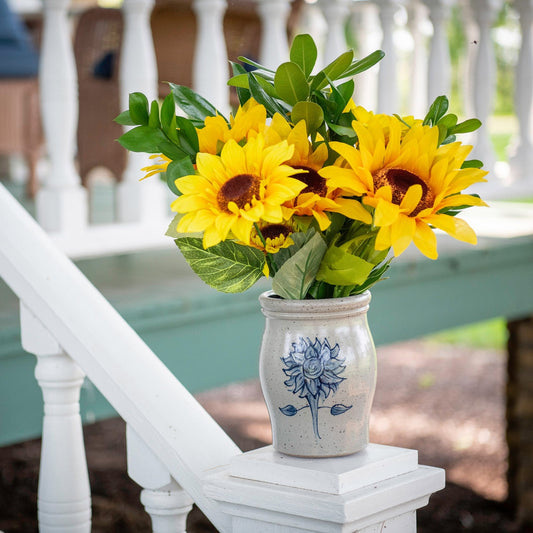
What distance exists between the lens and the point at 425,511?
377 centimetres

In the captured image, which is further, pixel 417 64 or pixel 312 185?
pixel 417 64

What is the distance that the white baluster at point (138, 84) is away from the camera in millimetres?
2113

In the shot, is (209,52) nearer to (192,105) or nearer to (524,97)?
(524,97)

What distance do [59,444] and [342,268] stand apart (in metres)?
0.45

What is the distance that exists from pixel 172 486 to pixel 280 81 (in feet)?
1.55

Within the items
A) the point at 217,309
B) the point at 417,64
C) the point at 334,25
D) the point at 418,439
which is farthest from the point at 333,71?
the point at 418,439

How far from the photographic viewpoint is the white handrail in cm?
100

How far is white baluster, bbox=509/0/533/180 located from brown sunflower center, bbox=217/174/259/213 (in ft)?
7.76

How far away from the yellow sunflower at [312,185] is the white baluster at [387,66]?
1759 mm

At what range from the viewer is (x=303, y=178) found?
0.86 metres

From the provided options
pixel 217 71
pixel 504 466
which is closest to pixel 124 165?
pixel 217 71

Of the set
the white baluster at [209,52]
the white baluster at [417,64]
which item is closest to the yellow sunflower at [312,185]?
the white baluster at [209,52]

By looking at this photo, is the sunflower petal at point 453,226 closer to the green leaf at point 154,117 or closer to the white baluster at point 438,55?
the green leaf at point 154,117

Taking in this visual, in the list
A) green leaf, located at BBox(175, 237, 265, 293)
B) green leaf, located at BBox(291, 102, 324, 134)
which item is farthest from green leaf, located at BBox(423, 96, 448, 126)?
green leaf, located at BBox(175, 237, 265, 293)
